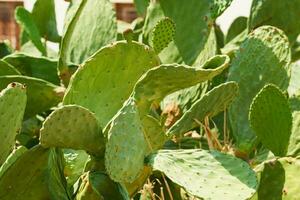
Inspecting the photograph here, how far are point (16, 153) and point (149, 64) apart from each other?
23 centimetres

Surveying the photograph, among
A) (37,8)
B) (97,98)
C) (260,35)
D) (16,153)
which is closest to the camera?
(16,153)

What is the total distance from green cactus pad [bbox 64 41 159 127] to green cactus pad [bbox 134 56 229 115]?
0.17 ft

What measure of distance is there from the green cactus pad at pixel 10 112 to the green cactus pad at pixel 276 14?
1.88 feet

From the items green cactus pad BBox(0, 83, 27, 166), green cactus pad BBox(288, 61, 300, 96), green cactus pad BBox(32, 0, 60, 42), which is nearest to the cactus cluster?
green cactus pad BBox(0, 83, 27, 166)

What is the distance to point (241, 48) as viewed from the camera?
143cm

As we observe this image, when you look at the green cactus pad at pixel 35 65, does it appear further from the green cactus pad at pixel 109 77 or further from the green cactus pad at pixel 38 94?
the green cactus pad at pixel 109 77

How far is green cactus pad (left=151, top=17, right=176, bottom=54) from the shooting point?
4.54ft

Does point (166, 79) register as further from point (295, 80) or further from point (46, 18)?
point (46, 18)

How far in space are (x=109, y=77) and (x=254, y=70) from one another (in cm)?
28

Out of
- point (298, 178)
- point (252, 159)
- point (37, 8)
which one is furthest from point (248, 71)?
point (37, 8)

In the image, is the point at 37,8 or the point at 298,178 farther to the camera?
the point at 37,8

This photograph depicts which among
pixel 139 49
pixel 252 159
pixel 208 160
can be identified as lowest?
pixel 252 159

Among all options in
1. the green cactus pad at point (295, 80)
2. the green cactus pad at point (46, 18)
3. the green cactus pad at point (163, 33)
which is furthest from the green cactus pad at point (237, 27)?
the green cactus pad at point (163, 33)

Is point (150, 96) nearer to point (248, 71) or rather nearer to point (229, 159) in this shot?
point (229, 159)
